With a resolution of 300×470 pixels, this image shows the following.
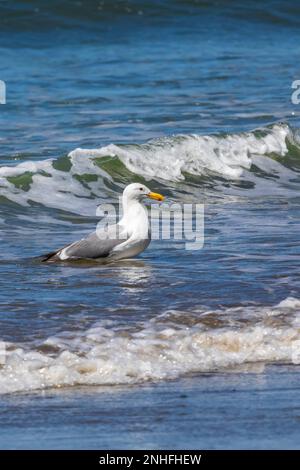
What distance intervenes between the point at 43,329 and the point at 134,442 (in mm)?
1652

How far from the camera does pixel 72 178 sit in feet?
37.8

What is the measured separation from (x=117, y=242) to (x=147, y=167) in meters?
4.26

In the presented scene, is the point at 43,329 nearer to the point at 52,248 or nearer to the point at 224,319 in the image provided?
the point at 224,319

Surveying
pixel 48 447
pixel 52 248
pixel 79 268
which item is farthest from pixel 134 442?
pixel 52 248

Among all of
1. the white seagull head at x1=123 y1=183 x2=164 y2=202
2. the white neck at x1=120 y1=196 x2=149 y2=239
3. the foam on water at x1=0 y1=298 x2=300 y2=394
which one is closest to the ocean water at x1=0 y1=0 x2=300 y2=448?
the foam on water at x1=0 y1=298 x2=300 y2=394

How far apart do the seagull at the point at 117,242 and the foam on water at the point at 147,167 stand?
73.8 inches

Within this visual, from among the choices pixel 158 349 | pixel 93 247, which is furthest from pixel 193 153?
pixel 158 349

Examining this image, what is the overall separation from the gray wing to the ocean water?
81 millimetres

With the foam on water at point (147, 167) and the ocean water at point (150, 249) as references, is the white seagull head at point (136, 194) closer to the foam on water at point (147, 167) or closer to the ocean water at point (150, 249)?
the ocean water at point (150, 249)

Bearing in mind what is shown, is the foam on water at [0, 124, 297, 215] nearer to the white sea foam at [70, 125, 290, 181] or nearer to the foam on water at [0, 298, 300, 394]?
the white sea foam at [70, 125, 290, 181]

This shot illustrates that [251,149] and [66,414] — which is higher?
[251,149]

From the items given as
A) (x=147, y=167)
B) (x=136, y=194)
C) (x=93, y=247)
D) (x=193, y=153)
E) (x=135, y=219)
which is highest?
(x=193, y=153)

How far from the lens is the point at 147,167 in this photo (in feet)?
40.8

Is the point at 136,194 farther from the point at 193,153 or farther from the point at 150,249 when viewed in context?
the point at 193,153
